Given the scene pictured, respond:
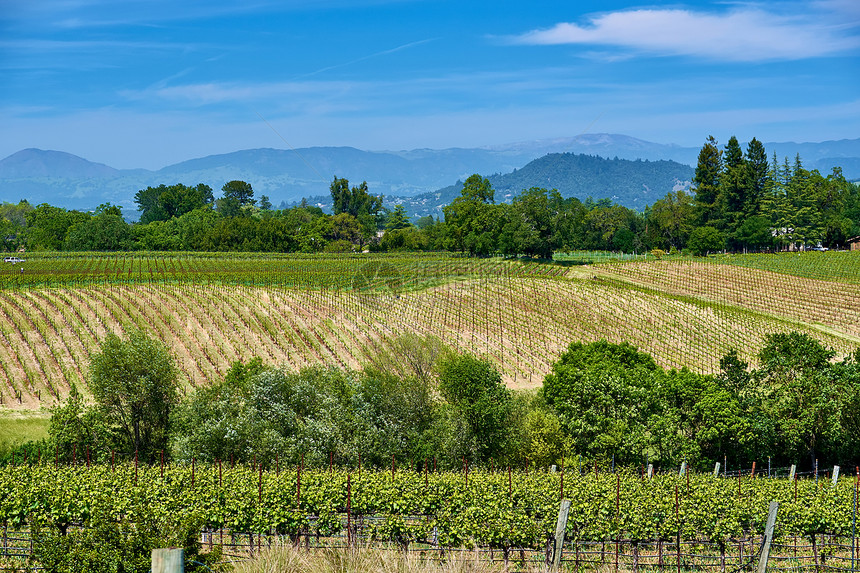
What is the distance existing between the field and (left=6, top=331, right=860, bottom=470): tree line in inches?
417

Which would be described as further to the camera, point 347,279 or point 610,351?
point 347,279

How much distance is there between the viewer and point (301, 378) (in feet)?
106

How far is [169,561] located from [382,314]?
172ft

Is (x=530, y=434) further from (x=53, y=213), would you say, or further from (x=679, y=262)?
(x=53, y=213)

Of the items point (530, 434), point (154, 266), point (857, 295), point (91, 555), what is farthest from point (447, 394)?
point (154, 266)

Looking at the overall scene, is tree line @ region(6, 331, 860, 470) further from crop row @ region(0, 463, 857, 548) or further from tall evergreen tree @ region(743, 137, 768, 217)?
tall evergreen tree @ region(743, 137, 768, 217)

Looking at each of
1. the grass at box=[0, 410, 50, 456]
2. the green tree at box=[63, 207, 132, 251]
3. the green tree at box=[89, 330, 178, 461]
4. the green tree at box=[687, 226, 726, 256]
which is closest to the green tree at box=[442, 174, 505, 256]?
the green tree at box=[687, 226, 726, 256]

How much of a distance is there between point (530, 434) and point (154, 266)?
234 ft

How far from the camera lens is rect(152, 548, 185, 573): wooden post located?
734 cm

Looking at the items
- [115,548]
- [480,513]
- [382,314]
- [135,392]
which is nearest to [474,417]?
[480,513]

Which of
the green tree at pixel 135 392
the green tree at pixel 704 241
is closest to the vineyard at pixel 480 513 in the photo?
the green tree at pixel 135 392

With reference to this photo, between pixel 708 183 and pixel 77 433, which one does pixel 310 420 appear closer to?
pixel 77 433

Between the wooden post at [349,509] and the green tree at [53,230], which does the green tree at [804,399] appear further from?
the green tree at [53,230]

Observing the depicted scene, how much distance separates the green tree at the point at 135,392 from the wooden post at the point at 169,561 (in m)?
26.7
